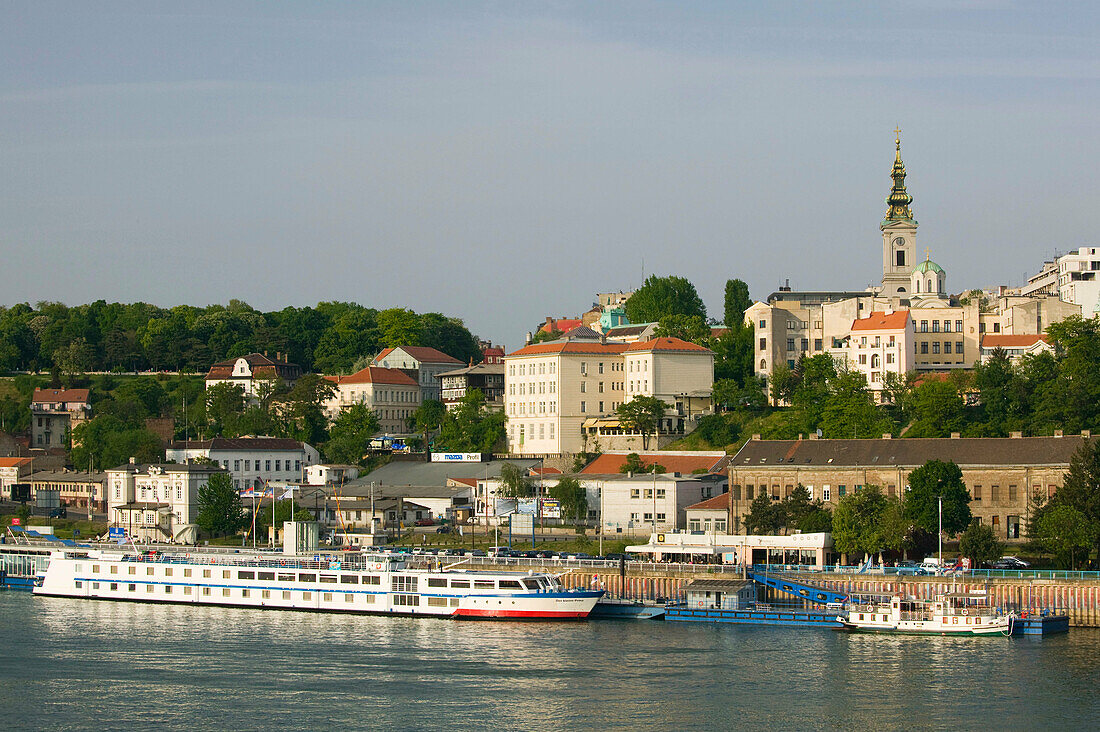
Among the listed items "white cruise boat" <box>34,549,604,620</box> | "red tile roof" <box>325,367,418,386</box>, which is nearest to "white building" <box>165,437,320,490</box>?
"red tile roof" <box>325,367,418,386</box>

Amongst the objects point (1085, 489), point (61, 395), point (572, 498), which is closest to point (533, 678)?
point (1085, 489)

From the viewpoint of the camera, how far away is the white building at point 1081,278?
127875mm

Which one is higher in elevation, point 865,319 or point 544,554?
point 865,319

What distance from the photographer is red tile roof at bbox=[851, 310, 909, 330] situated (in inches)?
4296

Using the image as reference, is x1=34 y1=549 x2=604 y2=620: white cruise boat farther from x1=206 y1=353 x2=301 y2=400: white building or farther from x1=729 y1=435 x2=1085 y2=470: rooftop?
x1=206 y1=353 x2=301 y2=400: white building

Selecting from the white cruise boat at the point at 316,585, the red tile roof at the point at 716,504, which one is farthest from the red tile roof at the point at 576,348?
the white cruise boat at the point at 316,585

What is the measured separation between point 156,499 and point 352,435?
19.6 meters

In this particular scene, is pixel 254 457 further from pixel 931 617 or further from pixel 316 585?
pixel 931 617

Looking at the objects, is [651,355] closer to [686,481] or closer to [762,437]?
[762,437]

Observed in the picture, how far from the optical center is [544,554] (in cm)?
7688

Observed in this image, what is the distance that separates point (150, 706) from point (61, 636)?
1629 centimetres

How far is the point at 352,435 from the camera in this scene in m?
118

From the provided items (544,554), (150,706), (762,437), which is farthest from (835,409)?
(150,706)

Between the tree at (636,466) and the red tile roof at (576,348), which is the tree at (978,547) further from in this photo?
the red tile roof at (576,348)
